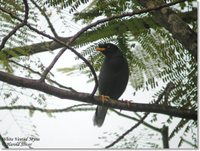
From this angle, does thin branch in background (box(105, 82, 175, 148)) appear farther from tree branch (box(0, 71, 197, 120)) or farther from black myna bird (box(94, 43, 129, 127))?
black myna bird (box(94, 43, 129, 127))

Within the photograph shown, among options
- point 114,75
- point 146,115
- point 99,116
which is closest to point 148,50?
point 146,115

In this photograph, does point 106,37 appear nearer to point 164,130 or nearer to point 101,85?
point 164,130

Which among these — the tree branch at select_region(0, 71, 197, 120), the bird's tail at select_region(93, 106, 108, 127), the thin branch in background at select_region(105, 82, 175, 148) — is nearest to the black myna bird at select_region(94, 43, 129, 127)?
the bird's tail at select_region(93, 106, 108, 127)

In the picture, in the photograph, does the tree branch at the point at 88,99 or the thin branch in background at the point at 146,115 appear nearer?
the tree branch at the point at 88,99

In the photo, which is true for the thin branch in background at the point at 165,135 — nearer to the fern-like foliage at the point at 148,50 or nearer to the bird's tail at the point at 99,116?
the fern-like foliage at the point at 148,50

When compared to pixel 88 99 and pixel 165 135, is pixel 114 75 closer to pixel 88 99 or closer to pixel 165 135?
pixel 165 135

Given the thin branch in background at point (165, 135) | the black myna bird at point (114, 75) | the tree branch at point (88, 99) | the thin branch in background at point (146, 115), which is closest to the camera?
the tree branch at point (88, 99)

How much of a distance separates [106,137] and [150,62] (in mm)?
475

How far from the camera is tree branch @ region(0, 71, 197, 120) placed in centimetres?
197

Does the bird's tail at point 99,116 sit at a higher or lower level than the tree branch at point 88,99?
lower

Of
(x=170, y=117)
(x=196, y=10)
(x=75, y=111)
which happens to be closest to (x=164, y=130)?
(x=170, y=117)

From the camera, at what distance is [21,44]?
2.06 meters

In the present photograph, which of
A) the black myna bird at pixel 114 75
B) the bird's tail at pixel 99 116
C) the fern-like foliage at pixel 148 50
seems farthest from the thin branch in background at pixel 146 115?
the black myna bird at pixel 114 75

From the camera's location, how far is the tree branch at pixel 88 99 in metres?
1.97
